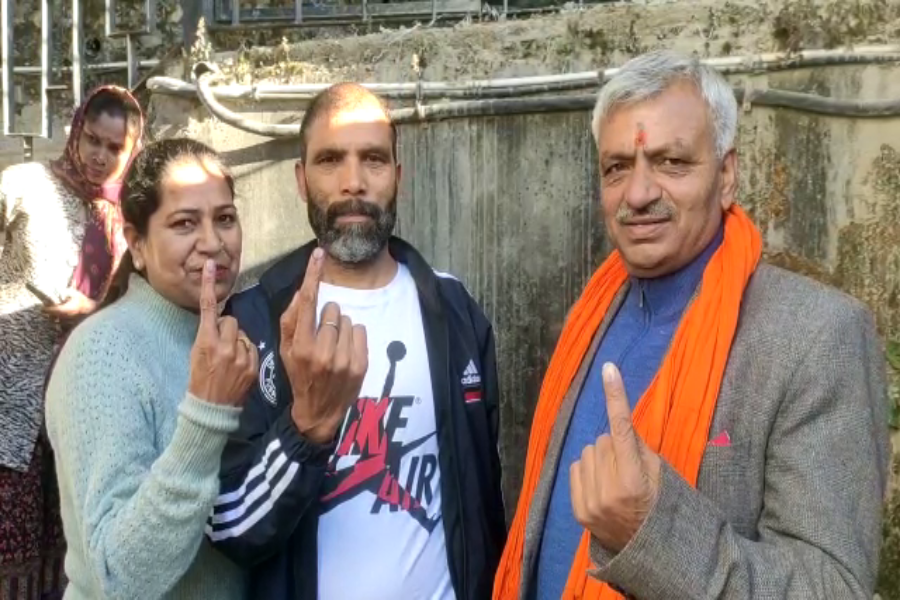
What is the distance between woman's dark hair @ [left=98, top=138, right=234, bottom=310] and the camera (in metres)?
2.17

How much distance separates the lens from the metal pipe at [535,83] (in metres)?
2.86

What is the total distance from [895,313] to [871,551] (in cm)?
143

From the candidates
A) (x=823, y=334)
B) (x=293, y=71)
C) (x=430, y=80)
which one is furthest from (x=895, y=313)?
(x=293, y=71)

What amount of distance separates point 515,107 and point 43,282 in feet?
5.34

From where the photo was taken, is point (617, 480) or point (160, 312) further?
point (160, 312)

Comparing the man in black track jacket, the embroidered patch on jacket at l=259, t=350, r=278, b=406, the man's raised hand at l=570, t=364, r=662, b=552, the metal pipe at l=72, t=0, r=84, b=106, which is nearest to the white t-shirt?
the man in black track jacket

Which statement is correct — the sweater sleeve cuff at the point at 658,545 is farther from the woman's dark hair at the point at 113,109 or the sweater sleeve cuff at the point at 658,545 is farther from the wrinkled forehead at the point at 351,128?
the woman's dark hair at the point at 113,109

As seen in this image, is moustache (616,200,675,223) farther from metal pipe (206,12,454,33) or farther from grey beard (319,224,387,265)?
metal pipe (206,12,454,33)

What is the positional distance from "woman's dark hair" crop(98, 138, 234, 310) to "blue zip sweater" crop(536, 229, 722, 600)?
0.87 m

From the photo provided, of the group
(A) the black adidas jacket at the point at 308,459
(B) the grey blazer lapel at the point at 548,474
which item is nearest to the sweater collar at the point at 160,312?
(A) the black adidas jacket at the point at 308,459

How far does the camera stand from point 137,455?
1950mm

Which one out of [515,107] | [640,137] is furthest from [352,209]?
[515,107]

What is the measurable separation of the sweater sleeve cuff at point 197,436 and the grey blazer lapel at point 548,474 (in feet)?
1.90

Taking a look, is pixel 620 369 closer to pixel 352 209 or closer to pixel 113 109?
pixel 352 209
